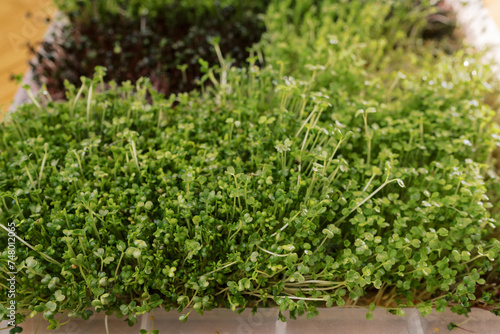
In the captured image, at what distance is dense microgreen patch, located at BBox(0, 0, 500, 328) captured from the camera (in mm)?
1153

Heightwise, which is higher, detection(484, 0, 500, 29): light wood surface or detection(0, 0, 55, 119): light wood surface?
detection(484, 0, 500, 29): light wood surface

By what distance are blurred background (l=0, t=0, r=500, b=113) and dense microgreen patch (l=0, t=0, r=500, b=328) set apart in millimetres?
1217

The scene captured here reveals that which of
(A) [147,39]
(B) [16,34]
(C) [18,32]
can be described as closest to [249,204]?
(A) [147,39]

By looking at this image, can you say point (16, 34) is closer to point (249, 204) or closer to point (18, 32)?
point (18, 32)

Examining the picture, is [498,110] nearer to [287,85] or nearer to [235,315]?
[287,85]

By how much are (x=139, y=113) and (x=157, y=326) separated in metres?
0.77

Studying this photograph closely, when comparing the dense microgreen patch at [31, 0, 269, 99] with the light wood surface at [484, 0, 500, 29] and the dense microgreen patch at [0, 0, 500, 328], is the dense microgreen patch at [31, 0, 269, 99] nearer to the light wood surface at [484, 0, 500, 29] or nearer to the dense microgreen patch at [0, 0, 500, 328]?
the dense microgreen patch at [0, 0, 500, 328]

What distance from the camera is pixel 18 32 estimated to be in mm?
2967

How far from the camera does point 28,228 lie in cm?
121

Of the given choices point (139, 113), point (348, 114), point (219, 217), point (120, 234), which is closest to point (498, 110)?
point (348, 114)

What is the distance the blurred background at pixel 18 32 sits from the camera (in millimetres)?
2605

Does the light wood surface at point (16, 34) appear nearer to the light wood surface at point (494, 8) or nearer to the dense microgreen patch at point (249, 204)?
the dense microgreen patch at point (249, 204)

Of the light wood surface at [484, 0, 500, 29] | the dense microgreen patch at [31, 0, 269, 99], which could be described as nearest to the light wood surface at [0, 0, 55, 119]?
the dense microgreen patch at [31, 0, 269, 99]

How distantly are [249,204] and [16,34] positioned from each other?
8.08 feet
